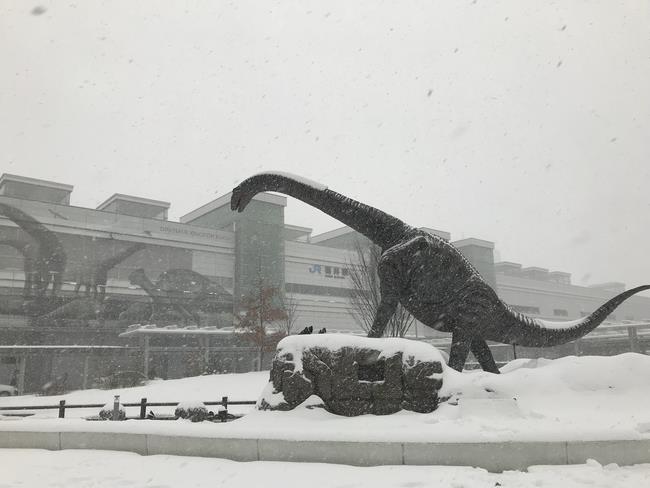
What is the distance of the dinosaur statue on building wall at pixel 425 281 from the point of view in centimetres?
907

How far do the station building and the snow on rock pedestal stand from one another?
23.3 m

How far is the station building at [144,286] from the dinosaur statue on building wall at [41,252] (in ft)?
0.31

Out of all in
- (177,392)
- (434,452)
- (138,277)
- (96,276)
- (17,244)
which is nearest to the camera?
(434,452)

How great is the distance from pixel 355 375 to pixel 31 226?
33.6m

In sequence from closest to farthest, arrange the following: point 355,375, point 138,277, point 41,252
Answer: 1. point 355,375
2. point 41,252
3. point 138,277

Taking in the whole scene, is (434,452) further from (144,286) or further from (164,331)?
(144,286)

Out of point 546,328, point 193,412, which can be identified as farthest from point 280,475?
point 546,328

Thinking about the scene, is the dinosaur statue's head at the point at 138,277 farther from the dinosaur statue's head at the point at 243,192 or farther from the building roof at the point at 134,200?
the dinosaur statue's head at the point at 243,192

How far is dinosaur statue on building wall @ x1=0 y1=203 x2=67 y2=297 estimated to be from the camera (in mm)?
34406

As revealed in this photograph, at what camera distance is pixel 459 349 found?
9.38 meters

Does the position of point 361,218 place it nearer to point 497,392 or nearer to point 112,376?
point 497,392

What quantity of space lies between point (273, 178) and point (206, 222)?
39612mm

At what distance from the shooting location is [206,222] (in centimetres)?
4841

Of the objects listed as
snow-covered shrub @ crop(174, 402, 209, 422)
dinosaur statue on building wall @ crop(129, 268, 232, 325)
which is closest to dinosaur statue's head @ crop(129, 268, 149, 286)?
dinosaur statue on building wall @ crop(129, 268, 232, 325)
